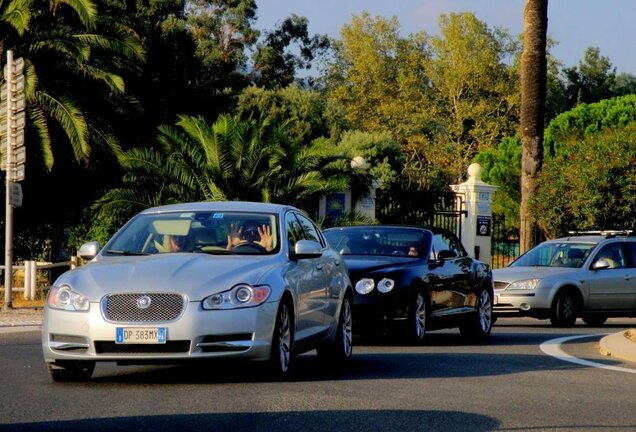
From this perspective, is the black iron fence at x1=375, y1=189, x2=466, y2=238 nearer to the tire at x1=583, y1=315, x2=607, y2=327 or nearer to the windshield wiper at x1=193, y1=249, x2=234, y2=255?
the tire at x1=583, y1=315, x2=607, y2=327

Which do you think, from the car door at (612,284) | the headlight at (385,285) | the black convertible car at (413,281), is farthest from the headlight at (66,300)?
the car door at (612,284)

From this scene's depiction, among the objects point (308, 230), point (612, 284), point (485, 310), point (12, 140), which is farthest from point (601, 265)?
point (308, 230)

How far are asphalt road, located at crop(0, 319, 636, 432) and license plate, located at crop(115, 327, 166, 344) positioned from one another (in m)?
0.39

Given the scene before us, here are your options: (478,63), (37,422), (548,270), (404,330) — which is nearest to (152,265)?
(37,422)

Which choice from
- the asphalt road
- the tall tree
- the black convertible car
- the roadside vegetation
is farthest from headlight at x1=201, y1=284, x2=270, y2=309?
the tall tree

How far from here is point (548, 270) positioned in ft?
75.8

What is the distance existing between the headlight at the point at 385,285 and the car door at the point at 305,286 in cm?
311

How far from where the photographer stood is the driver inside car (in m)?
12.4

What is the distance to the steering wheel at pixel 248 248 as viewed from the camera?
40.0ft

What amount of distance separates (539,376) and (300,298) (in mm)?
2424

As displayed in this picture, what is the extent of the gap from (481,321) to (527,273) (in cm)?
454

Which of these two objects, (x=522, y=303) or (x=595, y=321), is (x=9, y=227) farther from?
(x=595, y=321)

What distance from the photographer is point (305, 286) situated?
1234 centimetres

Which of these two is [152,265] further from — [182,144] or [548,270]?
[182,144]
